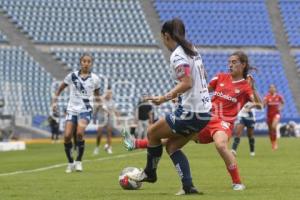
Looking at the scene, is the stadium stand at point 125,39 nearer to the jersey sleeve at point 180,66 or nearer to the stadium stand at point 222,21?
the stadium stand at point 222,21

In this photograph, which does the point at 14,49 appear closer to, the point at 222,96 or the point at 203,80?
the point at 222,96

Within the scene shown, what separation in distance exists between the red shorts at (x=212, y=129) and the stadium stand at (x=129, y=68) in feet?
101

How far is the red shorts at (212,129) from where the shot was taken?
36.7 feet

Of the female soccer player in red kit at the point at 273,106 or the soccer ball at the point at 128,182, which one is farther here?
the female soccer player in red kit at the point at 273,106

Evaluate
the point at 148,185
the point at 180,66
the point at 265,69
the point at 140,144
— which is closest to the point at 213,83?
the point at 148,185

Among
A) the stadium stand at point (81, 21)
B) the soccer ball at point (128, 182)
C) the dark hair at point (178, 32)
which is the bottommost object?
the soccer ball at point (128, 182)

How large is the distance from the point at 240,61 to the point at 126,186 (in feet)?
9.29

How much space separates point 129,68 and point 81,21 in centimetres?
440

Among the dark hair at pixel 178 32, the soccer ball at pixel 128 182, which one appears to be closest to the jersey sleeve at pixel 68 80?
the soccer ball at pixel 128 182

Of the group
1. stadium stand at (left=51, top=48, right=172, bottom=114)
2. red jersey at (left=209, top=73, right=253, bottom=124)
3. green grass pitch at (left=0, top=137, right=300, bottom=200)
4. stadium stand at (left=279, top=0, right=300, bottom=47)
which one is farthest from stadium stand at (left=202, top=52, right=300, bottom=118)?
red jersey at (left=209, top=73, right=253, bottom=124)

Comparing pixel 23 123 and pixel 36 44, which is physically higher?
pixel 36 44

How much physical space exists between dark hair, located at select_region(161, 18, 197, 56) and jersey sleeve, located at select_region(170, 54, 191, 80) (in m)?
0.12

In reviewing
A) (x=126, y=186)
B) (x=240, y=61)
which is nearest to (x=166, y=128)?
(x=126, y=186)

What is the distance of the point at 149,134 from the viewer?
10.1 meters
